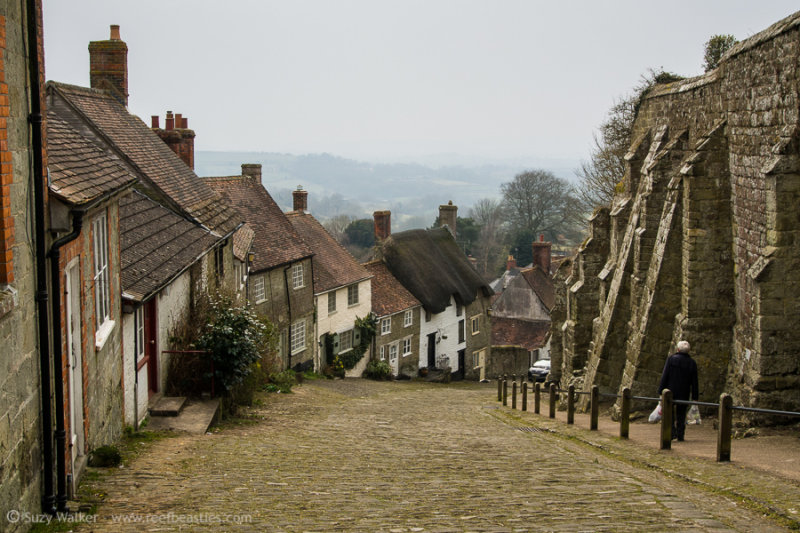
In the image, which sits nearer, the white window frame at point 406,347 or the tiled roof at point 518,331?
the white window frame at point 406,347

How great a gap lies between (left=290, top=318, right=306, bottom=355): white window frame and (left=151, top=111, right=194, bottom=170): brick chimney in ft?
25.5

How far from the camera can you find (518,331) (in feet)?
159


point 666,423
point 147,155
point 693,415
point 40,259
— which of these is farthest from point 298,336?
point 40,259

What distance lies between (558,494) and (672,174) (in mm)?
9913

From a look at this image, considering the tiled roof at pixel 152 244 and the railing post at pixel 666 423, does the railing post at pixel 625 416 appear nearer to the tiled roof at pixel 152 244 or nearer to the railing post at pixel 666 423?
the railing post at pixel 666 423

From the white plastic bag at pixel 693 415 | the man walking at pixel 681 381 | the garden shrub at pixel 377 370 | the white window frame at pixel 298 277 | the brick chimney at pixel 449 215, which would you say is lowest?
the garden shrub at pixel 377 370

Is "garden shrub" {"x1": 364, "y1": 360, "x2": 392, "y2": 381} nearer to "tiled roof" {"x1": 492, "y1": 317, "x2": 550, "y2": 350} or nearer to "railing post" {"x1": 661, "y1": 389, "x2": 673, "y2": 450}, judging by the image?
"tiled roof" {"x1": 492, "y1": 317, "x2": 550, "y2": 350}

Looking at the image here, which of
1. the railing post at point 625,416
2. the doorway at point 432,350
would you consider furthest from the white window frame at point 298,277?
the railing post at point 625,416

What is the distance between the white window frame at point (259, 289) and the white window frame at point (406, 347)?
442 inches

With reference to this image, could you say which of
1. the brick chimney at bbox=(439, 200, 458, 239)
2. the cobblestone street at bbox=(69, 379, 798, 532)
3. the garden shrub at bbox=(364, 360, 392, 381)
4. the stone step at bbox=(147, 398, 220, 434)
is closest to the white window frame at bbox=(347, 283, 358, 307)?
the garden shrub at bbox=(364, 360, 392, 381)

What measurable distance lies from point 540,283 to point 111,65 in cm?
3211

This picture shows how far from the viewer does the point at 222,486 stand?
800 centimetres

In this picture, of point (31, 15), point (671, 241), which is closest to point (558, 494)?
Answer: point (31, 15)

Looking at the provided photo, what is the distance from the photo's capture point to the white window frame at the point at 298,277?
99.1 feet
